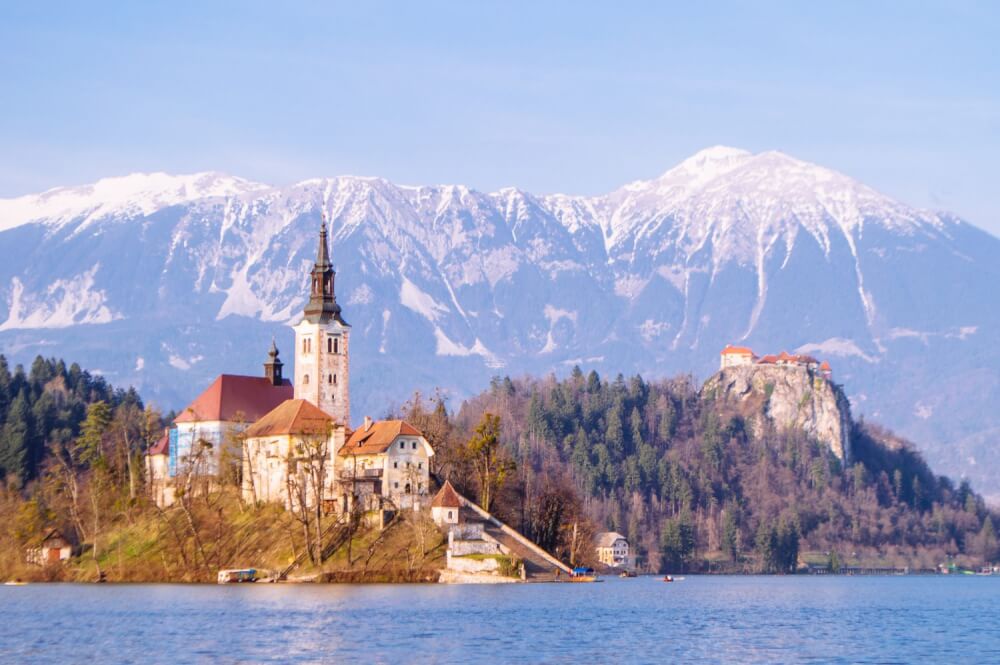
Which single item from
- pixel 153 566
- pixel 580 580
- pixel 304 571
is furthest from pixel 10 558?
pixel 580 580

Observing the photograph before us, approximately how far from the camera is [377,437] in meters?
156

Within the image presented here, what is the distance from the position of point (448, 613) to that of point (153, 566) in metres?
53.7

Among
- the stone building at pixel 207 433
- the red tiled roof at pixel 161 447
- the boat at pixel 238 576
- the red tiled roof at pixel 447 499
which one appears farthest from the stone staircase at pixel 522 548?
the red tiled roof at pixel 161 447

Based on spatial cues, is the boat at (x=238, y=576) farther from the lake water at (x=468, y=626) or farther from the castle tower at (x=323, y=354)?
the castle tower at (x=323, y=354)

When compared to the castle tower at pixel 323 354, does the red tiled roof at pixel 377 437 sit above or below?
below

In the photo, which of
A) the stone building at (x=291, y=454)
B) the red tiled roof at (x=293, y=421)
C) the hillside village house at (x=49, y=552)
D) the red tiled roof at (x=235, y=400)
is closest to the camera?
the stone building at (x=291, y=454)

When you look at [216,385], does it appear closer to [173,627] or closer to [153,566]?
[153,566]

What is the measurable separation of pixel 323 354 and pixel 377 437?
18.5m

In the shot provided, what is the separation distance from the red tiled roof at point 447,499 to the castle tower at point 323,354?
76.9 feet

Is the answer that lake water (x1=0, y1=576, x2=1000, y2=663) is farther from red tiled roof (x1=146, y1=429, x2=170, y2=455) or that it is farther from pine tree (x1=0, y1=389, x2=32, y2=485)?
pine tree (x1=0, y1=389, x2=32, y2=485)

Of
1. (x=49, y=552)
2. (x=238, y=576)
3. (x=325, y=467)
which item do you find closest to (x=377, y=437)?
(x=325, y=467)

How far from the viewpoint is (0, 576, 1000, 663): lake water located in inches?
3393

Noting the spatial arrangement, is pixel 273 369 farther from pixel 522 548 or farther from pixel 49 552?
pixel 522 548

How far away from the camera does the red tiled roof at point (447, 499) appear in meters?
148
